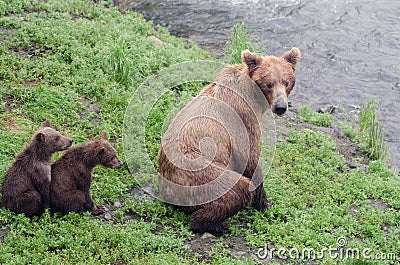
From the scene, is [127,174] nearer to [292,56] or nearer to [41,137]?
[41,137]

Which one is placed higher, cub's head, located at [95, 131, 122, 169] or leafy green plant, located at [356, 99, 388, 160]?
cub's head, located at [95, 131, 122, 169]

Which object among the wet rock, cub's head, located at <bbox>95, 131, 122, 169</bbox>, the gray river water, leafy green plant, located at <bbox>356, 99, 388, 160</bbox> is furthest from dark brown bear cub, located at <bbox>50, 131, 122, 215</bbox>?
the gray river water

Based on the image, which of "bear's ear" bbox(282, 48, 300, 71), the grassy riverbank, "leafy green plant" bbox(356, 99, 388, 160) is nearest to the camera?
the grassy riverbank

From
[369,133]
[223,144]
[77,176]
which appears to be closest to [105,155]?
[77,176]

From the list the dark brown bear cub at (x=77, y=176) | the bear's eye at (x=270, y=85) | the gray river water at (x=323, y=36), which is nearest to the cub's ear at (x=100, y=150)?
the dark brown bear cub at (x=77, y=176)

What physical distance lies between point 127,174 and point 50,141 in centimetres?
158

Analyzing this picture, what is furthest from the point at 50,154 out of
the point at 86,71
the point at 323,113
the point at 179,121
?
the point at 323,113

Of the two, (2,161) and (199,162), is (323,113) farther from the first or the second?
(2,161)

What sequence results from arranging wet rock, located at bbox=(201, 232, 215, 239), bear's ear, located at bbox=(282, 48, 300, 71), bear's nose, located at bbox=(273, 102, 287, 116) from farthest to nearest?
bear's ear, located at bbox=(282, 48, 300, 71) < bear's nose, located at bbox=(273, 102, 287, 116) < wet rock, located at bbox=(201, 232, 215, 239)

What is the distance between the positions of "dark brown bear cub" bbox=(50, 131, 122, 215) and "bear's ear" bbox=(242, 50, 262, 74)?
83.7 inches

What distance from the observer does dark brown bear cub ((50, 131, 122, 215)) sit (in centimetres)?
693

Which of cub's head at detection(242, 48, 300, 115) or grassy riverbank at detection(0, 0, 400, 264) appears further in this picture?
cub's head at detection(242, 48, 300, 115)

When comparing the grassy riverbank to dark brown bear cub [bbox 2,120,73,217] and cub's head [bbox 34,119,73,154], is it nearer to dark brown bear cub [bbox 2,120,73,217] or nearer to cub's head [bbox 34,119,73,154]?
dark brown bear cub [bbox 2,120,73,217]

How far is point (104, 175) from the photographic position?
807 centimetres
